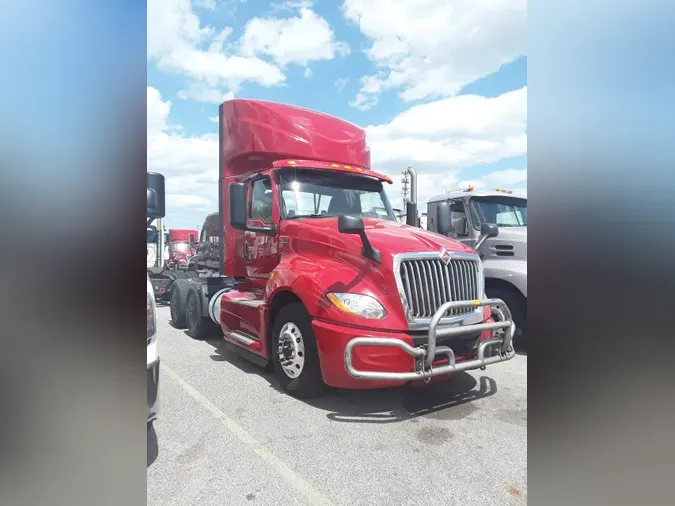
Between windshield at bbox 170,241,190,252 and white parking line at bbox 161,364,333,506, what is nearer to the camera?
white parking line at bbox 161,364,333,506

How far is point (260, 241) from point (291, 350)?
1749mm

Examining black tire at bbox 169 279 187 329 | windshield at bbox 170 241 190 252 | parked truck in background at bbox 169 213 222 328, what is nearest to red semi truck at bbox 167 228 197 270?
windshield at bbox 170 241 190 252

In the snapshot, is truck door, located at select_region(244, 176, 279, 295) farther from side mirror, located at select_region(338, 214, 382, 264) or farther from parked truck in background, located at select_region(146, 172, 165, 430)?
parked truck in background, located at select_region(146, 172, 165, 430)

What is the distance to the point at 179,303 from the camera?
7.80 meters

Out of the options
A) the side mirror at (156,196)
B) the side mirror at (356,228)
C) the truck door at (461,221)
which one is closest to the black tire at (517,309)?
the truck door at (461,221)

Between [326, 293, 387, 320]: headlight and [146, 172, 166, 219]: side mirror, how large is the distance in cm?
157

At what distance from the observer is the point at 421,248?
397 centimetres

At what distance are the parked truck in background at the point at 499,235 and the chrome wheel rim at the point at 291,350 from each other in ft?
8.96

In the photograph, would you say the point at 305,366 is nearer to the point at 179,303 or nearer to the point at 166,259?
the point at 179,303

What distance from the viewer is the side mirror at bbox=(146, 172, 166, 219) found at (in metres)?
2.94

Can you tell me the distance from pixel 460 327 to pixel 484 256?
3.28 meters

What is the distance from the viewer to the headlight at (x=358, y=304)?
11.9ft

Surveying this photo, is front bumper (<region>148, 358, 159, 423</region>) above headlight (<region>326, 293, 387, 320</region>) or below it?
below
